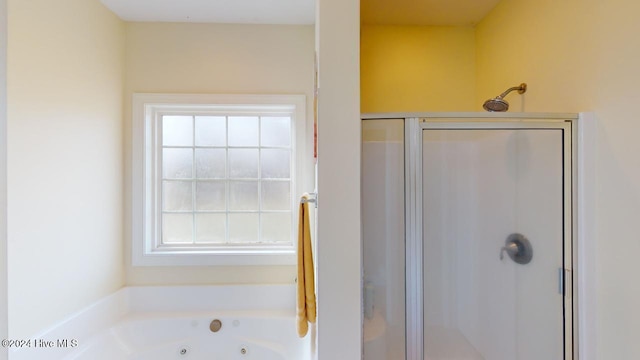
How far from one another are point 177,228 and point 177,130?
2.37ft

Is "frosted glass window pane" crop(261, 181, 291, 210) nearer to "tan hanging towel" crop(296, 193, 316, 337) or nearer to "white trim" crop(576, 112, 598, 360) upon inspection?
"tan hanging towel" crop(296, 193, 316, 337)

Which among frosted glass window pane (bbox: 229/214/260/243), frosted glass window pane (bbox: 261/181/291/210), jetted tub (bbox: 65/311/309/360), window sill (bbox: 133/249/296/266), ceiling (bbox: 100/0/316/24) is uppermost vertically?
ceiling (bbox: 100/0/316/24)

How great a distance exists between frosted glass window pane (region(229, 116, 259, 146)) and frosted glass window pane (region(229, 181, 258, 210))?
0.98ft

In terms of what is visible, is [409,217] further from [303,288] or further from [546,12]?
[546,12]

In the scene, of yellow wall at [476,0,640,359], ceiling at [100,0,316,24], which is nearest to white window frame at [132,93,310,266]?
ceiling at [100,0,316,24]

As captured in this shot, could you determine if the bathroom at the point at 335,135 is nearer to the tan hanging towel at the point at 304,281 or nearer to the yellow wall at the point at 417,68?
the yellow wall at the point at 417,68

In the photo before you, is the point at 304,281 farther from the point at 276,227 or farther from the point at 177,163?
the point at 177,163

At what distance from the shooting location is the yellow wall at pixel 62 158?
4.04 ft

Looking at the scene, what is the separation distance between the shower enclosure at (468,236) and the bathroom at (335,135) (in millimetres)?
152

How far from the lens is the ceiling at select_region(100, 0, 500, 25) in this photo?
1.64 meters

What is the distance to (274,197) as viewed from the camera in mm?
2041

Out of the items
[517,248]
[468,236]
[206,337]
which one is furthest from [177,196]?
[517,248]

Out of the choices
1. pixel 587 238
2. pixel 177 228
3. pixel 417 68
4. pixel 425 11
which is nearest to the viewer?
pixel 587 238

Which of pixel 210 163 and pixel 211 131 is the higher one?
pixel 211 131
